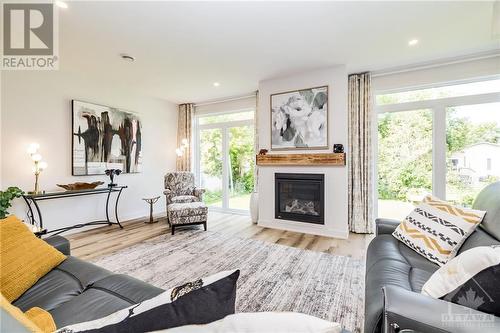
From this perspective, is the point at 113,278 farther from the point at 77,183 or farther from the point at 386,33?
the point at 386,33

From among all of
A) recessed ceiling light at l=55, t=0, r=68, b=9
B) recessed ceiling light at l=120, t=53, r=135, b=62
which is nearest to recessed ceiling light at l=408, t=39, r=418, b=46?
recessed ceiling light at l=120, t=53, r=135, b=62

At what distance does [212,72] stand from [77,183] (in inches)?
111

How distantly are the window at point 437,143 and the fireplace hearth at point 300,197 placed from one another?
1051mm

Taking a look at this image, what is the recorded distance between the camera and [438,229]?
168 cm

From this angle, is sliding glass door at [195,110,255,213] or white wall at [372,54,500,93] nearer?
white wall at [372,54,500,93]

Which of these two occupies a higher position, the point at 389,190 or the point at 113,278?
the point at 389,190

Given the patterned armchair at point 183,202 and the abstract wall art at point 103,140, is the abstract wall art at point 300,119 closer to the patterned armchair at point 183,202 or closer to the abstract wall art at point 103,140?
the patterned armchair at point 183,202

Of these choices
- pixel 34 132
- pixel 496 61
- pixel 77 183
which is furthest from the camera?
pixel 77 183

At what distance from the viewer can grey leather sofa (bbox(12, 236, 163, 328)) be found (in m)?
1.02

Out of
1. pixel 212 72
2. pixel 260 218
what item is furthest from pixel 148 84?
pixel 260 218

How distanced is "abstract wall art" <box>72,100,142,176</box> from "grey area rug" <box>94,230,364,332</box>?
1.92 metres

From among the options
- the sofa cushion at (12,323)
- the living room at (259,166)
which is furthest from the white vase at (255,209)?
the sofa cushion at (12,323)

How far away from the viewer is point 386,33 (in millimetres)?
2648

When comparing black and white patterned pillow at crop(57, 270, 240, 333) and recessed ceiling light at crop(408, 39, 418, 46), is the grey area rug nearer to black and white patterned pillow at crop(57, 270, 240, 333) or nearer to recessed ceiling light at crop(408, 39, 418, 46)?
black and white patterned pillow at crop(57, 270, 240, 333)
